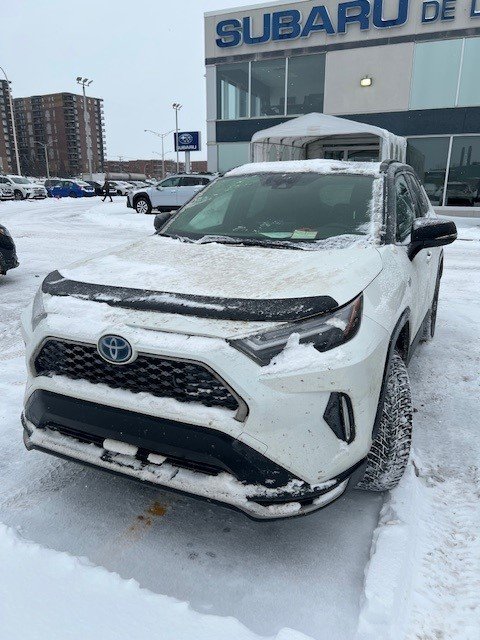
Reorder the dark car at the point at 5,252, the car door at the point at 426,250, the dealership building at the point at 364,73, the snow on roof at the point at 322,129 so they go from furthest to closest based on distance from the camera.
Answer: the dealership building at the point at 364,73
the snow on roof at the point at 322,129
the dark car at the point at 5,252
the car door at the point at 426,250

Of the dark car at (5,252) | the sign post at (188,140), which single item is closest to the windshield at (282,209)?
the dark car at (5,252)

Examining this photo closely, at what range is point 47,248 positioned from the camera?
10.4 meters

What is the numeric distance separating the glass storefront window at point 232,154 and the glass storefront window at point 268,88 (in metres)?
1.33

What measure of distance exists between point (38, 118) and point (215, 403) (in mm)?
139475

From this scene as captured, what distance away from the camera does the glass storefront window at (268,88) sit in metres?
19.3

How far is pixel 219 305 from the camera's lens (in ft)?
6.27

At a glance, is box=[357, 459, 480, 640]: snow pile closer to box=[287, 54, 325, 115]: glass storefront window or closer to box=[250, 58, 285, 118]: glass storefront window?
box=[287, 54, 325, 115]: glass storefront window

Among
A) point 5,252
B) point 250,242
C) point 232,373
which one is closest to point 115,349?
point 232,373

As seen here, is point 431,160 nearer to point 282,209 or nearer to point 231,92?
point 231,92

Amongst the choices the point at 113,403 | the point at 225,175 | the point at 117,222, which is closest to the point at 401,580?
the point at 113,403

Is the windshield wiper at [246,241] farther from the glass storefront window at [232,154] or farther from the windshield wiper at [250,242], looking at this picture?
the glass storefront window at [232,154]

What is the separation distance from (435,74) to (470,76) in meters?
1.17

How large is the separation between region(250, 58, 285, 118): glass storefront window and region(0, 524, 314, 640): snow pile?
19969 mm

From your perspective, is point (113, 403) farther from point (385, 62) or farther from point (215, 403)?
point (385, 62)
